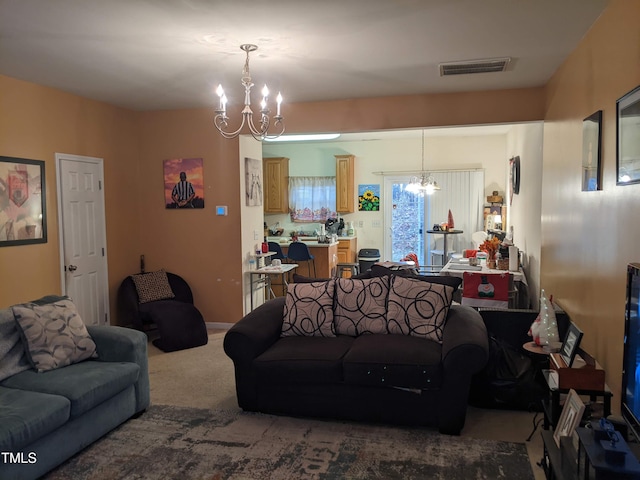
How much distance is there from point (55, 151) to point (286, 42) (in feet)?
8.70

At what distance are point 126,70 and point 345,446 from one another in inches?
132

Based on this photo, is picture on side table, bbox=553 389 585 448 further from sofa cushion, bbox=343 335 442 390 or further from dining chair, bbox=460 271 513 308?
dining chair, bbox=460 271 513 308

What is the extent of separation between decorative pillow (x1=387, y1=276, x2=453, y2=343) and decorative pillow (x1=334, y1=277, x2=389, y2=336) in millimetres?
72

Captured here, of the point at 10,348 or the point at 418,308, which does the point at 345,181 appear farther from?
the point at 10,348

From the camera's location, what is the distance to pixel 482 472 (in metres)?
2.55

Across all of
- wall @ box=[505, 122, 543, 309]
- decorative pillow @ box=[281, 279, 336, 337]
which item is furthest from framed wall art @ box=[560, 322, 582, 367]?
wall @ box=[505, 122, 543, 309]

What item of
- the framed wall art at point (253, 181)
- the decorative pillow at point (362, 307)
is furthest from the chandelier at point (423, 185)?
the decorative pillow at point (362, 307)

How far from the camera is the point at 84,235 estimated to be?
16.2 feet

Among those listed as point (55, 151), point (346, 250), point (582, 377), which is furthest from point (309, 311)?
point (346, 250)

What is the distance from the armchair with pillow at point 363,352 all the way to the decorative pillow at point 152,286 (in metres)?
2.10

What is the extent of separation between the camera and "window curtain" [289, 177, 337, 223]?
8734 millimetres

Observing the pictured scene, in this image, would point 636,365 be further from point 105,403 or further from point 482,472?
point 105,403

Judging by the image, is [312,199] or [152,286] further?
[312,199]

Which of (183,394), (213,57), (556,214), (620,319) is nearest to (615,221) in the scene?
(620,319)
